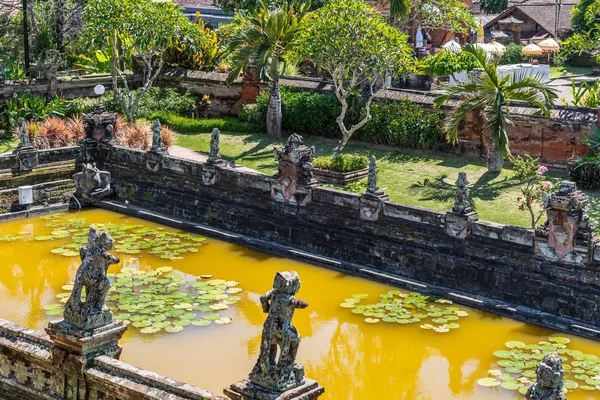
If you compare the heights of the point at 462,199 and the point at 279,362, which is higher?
the point at 462,199

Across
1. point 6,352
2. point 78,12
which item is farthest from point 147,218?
point 78,12

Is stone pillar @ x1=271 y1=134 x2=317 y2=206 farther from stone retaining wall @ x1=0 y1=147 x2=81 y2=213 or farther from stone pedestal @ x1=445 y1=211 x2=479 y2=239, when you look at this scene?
stone retaining wall @ x1=0 y1=147 x2=81 y2=213

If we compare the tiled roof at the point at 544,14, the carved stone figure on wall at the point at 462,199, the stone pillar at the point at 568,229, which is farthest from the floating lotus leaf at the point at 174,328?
the tiled roof at the point at 544,14

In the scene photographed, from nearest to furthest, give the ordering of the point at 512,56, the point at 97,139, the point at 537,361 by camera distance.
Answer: the point at 537,361
the point at 97,139
the point at 512,56

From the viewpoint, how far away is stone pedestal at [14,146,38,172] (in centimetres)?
2506

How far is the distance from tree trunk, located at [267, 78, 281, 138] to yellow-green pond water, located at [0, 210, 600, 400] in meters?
10.0

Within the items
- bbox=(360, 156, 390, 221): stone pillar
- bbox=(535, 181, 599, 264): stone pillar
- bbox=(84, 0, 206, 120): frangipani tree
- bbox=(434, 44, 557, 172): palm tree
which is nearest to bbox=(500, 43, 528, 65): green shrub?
bbox=(84, 0, 206, 120): frangipani tree

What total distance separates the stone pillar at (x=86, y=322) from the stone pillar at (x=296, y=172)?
9290mm

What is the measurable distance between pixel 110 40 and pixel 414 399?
62.8 feet

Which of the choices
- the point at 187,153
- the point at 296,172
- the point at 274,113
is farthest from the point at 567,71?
the point at 296,172

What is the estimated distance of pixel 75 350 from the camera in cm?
1280

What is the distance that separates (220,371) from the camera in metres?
16.0

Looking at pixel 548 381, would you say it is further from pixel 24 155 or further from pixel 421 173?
pixel 24 155

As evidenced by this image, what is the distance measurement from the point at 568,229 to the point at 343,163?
9421 millimetres
